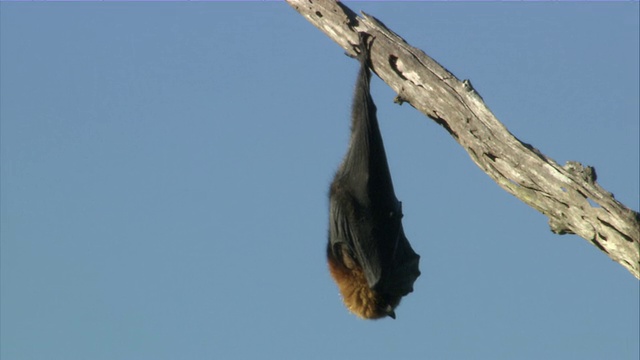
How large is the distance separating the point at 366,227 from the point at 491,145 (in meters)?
2.94

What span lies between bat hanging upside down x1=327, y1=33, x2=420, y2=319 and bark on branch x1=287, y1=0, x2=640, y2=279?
30cm

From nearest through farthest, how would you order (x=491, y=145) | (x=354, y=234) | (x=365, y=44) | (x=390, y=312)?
(x=491, y=145) → (x=365, y=44) → (x=354, y=234) → (x=390, y=312)

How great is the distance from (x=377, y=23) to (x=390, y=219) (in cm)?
247

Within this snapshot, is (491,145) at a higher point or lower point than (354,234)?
lower

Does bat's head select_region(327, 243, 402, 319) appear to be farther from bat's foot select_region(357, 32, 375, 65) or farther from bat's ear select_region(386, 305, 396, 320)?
bat's foot select_region(357, 32, 375, 65)

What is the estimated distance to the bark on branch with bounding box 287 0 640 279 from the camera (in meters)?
6.47

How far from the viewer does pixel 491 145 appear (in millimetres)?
7422

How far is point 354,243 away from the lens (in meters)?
10.4

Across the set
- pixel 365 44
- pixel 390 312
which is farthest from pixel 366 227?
pixel 365 44

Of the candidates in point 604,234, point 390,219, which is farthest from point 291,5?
point 604,234

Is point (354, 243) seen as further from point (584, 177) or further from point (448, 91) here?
point (584, 177)

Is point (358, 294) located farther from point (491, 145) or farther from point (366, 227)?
point (491, 145)

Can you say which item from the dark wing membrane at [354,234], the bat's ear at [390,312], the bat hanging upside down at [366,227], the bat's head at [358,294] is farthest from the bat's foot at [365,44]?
the bat's ear at [390,312]

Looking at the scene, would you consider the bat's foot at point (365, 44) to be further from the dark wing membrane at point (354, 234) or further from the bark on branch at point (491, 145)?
the dark wing membrane at point (354, 234)
